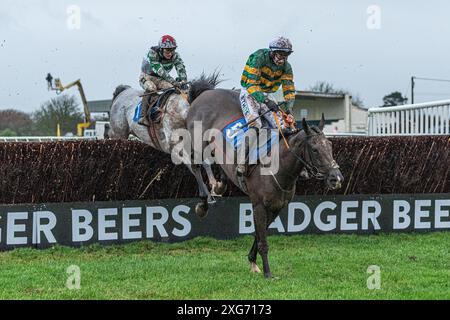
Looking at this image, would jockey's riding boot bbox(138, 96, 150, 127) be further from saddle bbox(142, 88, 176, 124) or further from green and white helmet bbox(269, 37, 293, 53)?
green and white helmet bbox(269, 37, 293, 53)

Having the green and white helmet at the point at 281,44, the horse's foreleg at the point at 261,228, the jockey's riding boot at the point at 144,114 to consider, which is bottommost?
the horse's foreleg at the point at 261,228

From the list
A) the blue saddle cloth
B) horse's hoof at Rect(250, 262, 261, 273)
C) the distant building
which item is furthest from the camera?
the distant building

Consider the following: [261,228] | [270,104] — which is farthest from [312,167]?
[270,104]

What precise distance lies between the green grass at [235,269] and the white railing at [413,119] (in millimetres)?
2756

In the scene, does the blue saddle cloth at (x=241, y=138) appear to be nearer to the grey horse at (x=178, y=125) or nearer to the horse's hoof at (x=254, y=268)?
the grey horse at (x=178, y=125)

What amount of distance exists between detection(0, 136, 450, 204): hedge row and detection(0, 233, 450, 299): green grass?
0.83 m

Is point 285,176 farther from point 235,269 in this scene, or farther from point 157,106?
point 157,106

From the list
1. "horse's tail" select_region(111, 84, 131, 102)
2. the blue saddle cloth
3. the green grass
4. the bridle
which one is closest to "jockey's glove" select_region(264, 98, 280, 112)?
the blue saddle cloth

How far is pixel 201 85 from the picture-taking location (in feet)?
31.7

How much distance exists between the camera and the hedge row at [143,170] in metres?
9.48

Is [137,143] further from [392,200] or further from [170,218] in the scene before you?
[392,200]

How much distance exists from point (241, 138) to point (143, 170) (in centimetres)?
254

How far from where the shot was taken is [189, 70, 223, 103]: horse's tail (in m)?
9.64

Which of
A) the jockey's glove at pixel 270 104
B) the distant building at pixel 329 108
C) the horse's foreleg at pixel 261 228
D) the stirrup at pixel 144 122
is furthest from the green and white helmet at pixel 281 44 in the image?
the distant building at pixel 329 108
